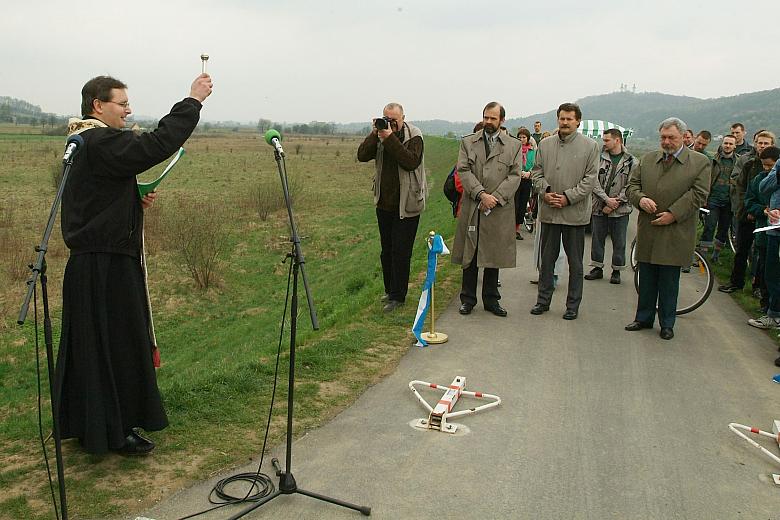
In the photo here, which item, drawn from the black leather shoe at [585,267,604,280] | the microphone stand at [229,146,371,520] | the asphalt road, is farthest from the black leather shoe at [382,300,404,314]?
the microphone stand at [229,146,371,520]

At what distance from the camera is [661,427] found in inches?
203

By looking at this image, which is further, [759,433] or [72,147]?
[759,433]

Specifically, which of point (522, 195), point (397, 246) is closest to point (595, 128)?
point (522, 195)

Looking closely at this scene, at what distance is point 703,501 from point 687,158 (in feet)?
13.7

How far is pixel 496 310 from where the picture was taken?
26.3 feet

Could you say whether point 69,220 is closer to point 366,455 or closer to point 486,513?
point 366,455

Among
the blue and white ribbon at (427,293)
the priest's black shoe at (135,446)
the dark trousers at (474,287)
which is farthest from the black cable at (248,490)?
the dark trousers at (474,287)

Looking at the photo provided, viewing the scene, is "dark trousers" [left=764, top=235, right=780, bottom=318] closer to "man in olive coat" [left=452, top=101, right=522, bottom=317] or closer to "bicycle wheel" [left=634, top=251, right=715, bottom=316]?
"bicycle wheel" [left=634, top=251, right=715, bottom=316]

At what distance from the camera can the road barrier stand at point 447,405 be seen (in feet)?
16.4

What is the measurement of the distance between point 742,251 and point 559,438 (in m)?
6.36

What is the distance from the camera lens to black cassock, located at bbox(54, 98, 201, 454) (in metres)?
3.98

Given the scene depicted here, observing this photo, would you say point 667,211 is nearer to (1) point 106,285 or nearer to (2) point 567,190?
(2) point 567,190

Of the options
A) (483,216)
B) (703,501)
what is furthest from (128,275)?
(483,216)

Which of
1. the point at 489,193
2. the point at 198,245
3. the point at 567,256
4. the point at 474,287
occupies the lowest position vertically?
the point at 198,245
